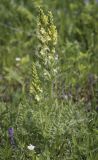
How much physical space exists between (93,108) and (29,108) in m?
0.74

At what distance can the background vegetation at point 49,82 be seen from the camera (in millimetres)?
3389

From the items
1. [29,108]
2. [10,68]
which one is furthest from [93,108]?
[10,68]

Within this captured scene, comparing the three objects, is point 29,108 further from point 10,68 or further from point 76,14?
point 76,14

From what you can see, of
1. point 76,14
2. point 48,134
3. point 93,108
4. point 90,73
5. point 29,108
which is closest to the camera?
point 48,134

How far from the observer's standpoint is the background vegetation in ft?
11.1

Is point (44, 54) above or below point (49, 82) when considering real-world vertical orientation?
above

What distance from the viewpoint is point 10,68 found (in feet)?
17.8

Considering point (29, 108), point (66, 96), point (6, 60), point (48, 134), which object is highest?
point (6, 60)

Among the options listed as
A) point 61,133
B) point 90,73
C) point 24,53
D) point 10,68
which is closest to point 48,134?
point 61,133

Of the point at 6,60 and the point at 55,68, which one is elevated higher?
the point at 6,60

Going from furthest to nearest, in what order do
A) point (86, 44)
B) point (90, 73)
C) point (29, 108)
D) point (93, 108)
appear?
point (86, 44) → point (90, 73) → point (93, 108) → point (29, 108)

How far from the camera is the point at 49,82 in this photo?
3.49 metres

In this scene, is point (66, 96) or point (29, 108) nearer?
point (29, 108)

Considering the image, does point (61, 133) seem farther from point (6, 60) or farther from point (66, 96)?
point (6, 60)
